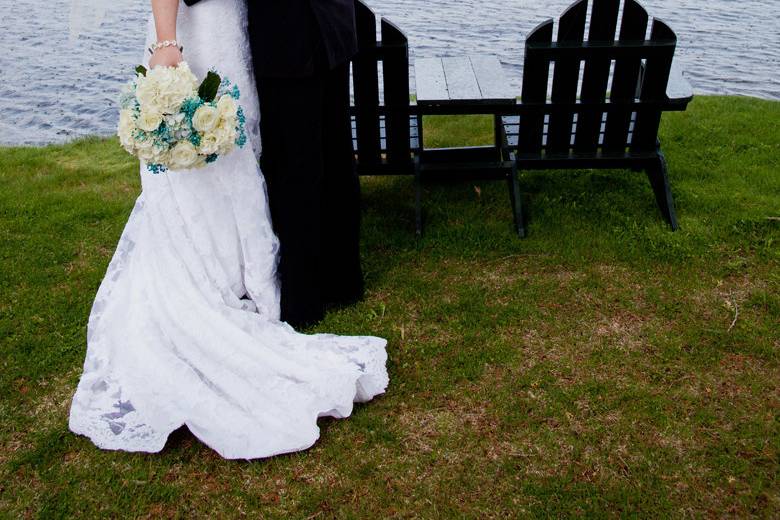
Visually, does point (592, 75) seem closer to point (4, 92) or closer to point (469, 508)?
point (469, 508)

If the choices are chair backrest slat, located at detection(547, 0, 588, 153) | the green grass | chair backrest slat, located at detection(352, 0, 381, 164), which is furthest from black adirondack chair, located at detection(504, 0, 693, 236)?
chair backrest slat, located at detection(352, 0, 381, 164)

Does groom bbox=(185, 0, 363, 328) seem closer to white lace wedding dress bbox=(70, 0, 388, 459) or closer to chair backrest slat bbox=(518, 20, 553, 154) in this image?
white lace wedding dress bbox=(70, 0, 388, 459)

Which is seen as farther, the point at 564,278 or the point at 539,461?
the point at 564,278

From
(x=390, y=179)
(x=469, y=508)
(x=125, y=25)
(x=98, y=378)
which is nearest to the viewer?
(x=469, y=508)

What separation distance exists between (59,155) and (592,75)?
4507mm

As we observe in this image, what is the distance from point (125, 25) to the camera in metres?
11.2

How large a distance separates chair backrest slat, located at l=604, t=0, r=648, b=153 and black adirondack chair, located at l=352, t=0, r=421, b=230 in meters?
1.22

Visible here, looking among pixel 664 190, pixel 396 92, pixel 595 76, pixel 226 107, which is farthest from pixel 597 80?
pixel 226 107

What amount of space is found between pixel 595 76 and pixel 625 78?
176mm

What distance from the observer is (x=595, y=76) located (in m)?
4.38

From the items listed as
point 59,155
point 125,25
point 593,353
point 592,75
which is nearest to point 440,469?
point 593,353

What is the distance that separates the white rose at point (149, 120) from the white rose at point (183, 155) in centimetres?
12

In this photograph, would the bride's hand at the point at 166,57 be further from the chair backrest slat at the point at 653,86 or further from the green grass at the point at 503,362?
the chair backrest slat at the point at 653,86

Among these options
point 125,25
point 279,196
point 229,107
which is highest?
point 229,107
